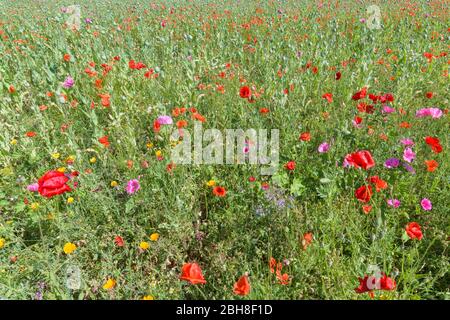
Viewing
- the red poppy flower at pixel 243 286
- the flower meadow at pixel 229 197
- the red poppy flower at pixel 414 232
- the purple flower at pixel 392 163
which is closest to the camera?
the red poppy flower at pixel 243 286

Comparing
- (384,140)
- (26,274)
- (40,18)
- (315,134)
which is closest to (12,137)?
(26,274)

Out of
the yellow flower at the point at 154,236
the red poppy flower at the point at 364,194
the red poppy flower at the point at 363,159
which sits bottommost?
the yellow flower at the point at 154,236

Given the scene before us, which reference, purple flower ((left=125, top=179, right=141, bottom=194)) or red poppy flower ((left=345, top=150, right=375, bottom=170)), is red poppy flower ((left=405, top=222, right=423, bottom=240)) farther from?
purple flower ((left=125, top=179, right=141, bottom=194))

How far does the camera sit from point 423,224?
1.89 meters

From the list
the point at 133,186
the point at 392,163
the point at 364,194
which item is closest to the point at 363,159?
the point at 364,194

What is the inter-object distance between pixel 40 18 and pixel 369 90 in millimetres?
7371

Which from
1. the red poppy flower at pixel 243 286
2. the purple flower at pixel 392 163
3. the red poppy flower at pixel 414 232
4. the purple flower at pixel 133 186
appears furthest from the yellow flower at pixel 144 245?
the purple flower at pixel 392 163

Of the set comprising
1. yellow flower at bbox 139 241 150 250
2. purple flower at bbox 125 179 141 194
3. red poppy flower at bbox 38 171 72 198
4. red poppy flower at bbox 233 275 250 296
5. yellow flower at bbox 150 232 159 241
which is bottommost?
yellow flower at bbox 139 241 150 250

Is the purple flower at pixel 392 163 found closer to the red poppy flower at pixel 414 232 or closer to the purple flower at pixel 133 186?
the red poppy flower at pixel 414 232

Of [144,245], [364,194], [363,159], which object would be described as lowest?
[144,245]

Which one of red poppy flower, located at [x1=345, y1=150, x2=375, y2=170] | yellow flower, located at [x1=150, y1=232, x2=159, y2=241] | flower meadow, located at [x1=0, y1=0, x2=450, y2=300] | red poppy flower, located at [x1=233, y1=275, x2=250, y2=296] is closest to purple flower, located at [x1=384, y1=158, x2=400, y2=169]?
flower meadow, located at [x1=0, y1=0, x2=450, y2=300]

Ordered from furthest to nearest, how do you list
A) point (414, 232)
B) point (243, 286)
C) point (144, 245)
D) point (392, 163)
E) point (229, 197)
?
1. point (229, 197)
2. point (392, 163)
3. point (144, 245)
4. point (414, 232)
5. point (243, 286)

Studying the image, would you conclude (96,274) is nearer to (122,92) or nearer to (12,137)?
(12,137)

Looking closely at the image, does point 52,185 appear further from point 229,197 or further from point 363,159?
point 363,159
